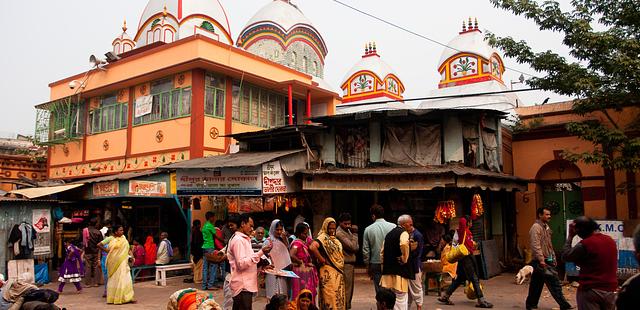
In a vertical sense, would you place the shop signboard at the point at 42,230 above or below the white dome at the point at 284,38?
below

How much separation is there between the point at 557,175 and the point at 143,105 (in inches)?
563

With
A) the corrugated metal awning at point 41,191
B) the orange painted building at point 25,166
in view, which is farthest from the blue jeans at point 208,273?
the orange painted building at point 25,166

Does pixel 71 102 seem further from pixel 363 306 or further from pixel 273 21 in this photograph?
pixel 363 306

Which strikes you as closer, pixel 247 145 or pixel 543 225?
pixel 543 225

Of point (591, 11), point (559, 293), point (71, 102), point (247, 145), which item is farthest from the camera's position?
point (71, 102)

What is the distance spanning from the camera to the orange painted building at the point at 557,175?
14.5 m

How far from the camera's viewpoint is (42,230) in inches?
532

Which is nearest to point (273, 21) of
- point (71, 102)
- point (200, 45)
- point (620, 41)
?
point (200, 45)

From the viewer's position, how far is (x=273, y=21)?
79.1ft

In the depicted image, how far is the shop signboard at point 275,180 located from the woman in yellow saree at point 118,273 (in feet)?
11.4

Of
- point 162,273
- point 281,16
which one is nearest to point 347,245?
point 162,273

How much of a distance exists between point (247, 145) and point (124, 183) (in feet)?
12.4

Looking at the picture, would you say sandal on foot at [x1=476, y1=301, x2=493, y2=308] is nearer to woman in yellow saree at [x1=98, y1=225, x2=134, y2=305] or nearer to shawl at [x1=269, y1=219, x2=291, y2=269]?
shawl at [x1=269, y1=219, x2=291, y2=269]

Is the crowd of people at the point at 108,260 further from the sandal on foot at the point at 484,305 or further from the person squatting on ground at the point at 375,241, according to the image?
the sandal on foot at the point at 484,305
